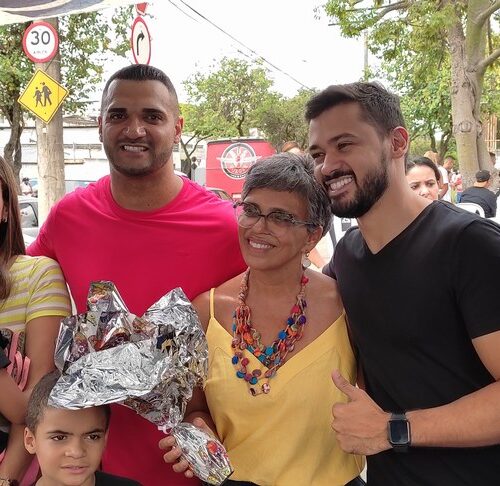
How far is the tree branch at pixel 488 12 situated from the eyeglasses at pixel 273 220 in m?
8.61

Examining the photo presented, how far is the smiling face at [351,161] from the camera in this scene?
197cm

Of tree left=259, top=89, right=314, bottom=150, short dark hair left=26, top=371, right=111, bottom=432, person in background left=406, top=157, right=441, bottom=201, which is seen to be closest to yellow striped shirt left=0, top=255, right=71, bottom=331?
short dark hair left=26, top=371, right=111, bottom=432

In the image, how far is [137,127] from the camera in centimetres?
229

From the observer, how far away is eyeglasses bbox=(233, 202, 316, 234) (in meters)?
2.11

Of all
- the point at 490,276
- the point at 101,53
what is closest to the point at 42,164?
the point at 490,276

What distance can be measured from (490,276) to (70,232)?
4.87 feet

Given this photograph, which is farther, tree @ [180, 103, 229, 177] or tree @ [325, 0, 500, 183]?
A: tree @ [180, 103, 229, 177]

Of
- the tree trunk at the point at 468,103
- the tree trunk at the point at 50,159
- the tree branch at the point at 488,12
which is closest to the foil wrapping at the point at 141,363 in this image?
the tree trunk at the point at 50,159

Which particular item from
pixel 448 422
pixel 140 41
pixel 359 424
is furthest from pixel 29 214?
pixel 448 422

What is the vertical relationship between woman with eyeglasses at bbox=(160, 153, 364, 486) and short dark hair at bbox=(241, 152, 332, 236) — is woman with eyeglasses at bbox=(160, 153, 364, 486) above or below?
below

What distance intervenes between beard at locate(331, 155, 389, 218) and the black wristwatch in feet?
2.10

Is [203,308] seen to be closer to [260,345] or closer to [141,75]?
[260,345]

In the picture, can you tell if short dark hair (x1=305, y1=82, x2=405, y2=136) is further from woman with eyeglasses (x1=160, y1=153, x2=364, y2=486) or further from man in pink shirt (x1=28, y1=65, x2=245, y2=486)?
man in pink shirt (x1=28, y1=65, x2=245, y2=486)

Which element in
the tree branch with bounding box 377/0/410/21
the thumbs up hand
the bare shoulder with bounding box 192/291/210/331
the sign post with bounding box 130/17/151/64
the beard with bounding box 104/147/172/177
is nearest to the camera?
the thumbs up hand
